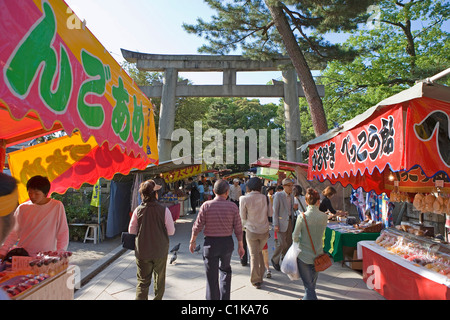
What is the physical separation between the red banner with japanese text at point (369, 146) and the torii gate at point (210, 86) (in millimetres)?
8792

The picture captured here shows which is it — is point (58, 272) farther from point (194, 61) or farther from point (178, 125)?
point (178, 125)

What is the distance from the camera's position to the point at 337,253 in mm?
5742

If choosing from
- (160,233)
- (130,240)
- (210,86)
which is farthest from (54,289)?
(210,86)

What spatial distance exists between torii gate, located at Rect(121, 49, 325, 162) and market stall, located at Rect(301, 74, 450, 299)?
340 inches

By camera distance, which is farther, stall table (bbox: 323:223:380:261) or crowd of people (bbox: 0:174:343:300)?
stall table (bbox: 323:223:380:261)

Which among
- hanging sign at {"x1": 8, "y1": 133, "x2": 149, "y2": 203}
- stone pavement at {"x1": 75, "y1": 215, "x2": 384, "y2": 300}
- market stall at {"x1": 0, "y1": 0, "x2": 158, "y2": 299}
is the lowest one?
stone pavement at {"x1": 75, "y1": 215, "x2": 384, "y2": 300}

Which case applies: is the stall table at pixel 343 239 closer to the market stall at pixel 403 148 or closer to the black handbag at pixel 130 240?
the market stall at pixel 403 148

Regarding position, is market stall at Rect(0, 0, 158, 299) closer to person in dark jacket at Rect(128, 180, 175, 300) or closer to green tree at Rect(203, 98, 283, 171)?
person in dark jacket at Rect(128, 180, 175, 300)

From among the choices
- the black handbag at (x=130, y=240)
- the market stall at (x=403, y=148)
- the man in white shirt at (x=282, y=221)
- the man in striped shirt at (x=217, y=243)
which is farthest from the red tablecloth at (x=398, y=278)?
the black handbag at (x=130, y=240)

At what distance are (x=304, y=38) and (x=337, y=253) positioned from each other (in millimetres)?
8049

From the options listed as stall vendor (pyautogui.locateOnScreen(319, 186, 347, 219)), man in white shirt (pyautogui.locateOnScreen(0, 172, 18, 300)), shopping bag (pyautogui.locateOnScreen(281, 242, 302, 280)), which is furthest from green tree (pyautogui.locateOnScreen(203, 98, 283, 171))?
man in white shirt (pyautogui.locateOnScreen(0, 172, 18, 300))

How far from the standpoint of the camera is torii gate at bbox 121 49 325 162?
13.6m

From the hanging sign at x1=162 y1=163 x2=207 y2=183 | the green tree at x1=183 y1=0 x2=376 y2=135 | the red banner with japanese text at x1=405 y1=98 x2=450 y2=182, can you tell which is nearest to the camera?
the red banner with japanese text at x1=405 y1=98 x2=450 y2=182

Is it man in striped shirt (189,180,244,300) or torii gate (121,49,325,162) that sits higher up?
torii gate (121,49,325,162)
